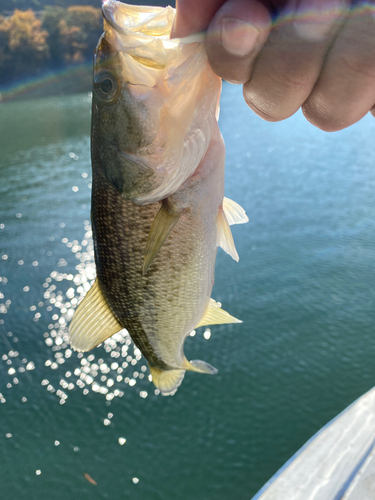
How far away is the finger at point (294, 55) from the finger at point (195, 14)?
0.18 meters

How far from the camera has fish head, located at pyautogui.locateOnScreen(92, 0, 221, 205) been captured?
1158 millimetres

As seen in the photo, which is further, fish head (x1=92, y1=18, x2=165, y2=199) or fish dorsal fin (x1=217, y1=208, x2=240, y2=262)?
fish dorsal fin (x1=217, y1=208, x2=240, y2=262)

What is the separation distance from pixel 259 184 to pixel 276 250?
330 centimetres

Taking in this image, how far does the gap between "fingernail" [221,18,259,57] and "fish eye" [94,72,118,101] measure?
0.42 meters

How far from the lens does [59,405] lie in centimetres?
542

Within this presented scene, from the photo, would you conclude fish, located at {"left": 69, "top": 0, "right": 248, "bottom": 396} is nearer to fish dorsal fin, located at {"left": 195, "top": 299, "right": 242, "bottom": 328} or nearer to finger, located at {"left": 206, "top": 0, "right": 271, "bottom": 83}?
fish dorsal fin, located at {"left": 195, "top": 299, "right": 242, "bottom": 328}

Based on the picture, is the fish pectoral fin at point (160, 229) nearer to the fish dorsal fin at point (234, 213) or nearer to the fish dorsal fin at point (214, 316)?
the fish dorsal fin at point (234, 213)

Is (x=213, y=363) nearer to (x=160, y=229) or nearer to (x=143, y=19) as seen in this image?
(x=160, y=229)

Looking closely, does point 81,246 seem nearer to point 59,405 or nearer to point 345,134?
point 59,405

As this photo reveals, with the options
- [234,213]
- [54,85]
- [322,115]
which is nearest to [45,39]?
[54,85]

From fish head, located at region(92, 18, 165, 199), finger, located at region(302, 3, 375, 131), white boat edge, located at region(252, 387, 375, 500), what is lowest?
white boat edge, located at region(252, 387, 375, 500)

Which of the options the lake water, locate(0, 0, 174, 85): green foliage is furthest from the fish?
locate(0, 0, 174, 85): green foliage

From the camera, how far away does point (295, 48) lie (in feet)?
3.23

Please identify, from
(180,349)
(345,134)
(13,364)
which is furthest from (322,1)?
(345,134)
